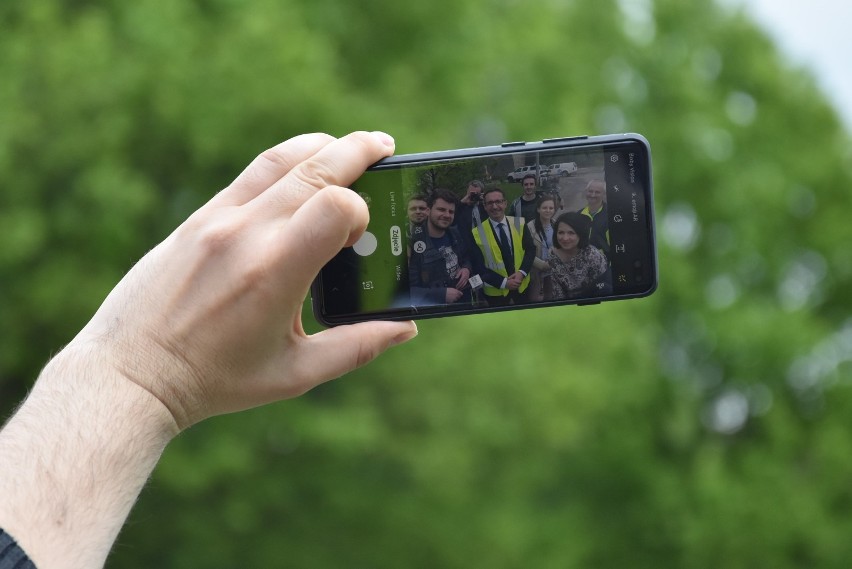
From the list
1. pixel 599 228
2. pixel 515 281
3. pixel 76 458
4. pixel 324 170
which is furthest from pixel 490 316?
pixel 76 458

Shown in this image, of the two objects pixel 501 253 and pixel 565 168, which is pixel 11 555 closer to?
pixel 501 253

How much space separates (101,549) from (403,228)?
125cm

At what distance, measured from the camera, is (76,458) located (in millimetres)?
1497

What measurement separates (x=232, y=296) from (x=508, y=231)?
96 cm

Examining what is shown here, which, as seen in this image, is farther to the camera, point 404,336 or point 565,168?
point 565,168

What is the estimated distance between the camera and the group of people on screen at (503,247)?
2.49 m

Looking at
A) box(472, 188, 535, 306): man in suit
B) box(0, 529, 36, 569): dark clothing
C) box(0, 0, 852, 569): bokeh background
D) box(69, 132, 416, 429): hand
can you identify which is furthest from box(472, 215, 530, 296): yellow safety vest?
box(0, 0, 852, 569): bokeh background

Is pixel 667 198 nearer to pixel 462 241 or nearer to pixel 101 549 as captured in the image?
pixel 462 241

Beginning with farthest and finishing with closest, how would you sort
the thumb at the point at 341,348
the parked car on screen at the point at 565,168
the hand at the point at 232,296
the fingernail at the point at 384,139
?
the parked car on screen at the point at 565,168, the fingernail at the point at 384,139, the thumb at the point at 341,348, the hand at the point at 232,296

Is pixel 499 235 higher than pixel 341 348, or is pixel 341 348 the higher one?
pixel 499 235

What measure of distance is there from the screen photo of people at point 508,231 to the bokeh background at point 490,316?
6912 millimetres

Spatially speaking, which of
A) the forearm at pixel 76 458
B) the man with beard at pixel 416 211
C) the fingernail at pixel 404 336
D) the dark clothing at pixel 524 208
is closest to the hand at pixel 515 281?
the dark clothing at pixel 524 208

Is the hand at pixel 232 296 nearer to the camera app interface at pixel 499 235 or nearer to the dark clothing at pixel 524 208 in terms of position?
the camera app interface at pixel 499 235

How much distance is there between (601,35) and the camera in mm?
19047
